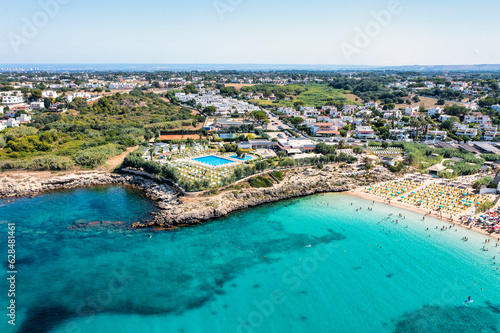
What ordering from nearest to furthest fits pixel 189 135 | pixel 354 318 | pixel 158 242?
pixel 354 318, pixel 158 242, pixel 189 135

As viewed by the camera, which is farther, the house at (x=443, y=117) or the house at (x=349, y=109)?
the house at (x=349, y=109)

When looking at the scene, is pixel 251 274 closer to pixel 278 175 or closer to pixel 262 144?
pixel 278 175

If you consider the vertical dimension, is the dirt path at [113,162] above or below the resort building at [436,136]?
below

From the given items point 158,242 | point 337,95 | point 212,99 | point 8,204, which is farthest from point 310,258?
point 337,95

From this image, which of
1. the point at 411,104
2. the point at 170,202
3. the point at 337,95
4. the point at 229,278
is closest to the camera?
the point at 229,278

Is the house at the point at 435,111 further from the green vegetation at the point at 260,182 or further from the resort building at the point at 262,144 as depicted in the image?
the green vegetation at the point at 260,182

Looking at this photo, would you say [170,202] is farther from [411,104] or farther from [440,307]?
[411,104]

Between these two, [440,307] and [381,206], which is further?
[381,206]

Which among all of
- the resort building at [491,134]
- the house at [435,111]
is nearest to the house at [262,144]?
the resort building at [491,134]
